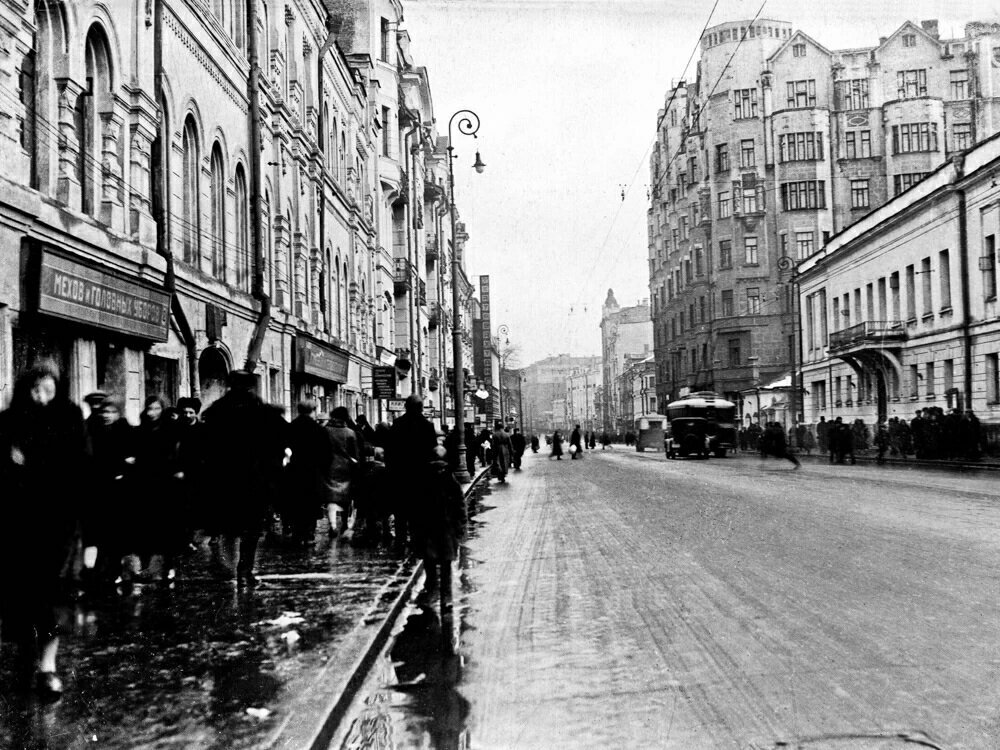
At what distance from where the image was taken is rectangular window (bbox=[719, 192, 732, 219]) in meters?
76.8

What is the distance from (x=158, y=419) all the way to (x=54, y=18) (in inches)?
252

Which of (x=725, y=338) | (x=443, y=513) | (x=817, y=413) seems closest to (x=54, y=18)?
(x=443, y=513)

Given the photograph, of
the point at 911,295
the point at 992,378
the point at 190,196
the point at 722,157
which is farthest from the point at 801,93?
the point at 190,196

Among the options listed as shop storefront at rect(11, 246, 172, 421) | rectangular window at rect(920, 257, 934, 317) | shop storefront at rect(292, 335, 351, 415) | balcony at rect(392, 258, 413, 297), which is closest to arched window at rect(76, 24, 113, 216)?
shop storefront at rect(11, 246, 172, 421)

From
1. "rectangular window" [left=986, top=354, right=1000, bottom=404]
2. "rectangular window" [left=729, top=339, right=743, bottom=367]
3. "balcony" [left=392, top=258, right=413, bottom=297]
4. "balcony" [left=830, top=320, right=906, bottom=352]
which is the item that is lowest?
"rectangular window" [left=986, top=354, right=1000, bottom=404]

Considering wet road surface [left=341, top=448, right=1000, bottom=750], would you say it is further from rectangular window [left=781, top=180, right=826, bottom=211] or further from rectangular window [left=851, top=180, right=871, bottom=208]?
rectangular window [left=851, top=180, right=871, bottom=208]

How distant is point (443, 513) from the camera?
28.7 ft

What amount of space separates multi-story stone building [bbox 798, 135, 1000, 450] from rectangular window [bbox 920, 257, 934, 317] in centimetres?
5

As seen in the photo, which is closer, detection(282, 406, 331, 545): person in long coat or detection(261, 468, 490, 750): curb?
detection(261, 468, 490, 750): curb

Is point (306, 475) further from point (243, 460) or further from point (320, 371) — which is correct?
point (320, 371)

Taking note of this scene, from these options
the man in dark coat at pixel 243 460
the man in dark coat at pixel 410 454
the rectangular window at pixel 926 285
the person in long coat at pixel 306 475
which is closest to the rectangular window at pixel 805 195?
the rectangular window at pixel 926 285

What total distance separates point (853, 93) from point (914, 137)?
18.8 ft

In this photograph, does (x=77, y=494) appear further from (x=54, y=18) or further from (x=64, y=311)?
(x=54, y=18)

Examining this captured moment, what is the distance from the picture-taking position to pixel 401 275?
48031 millimetres
